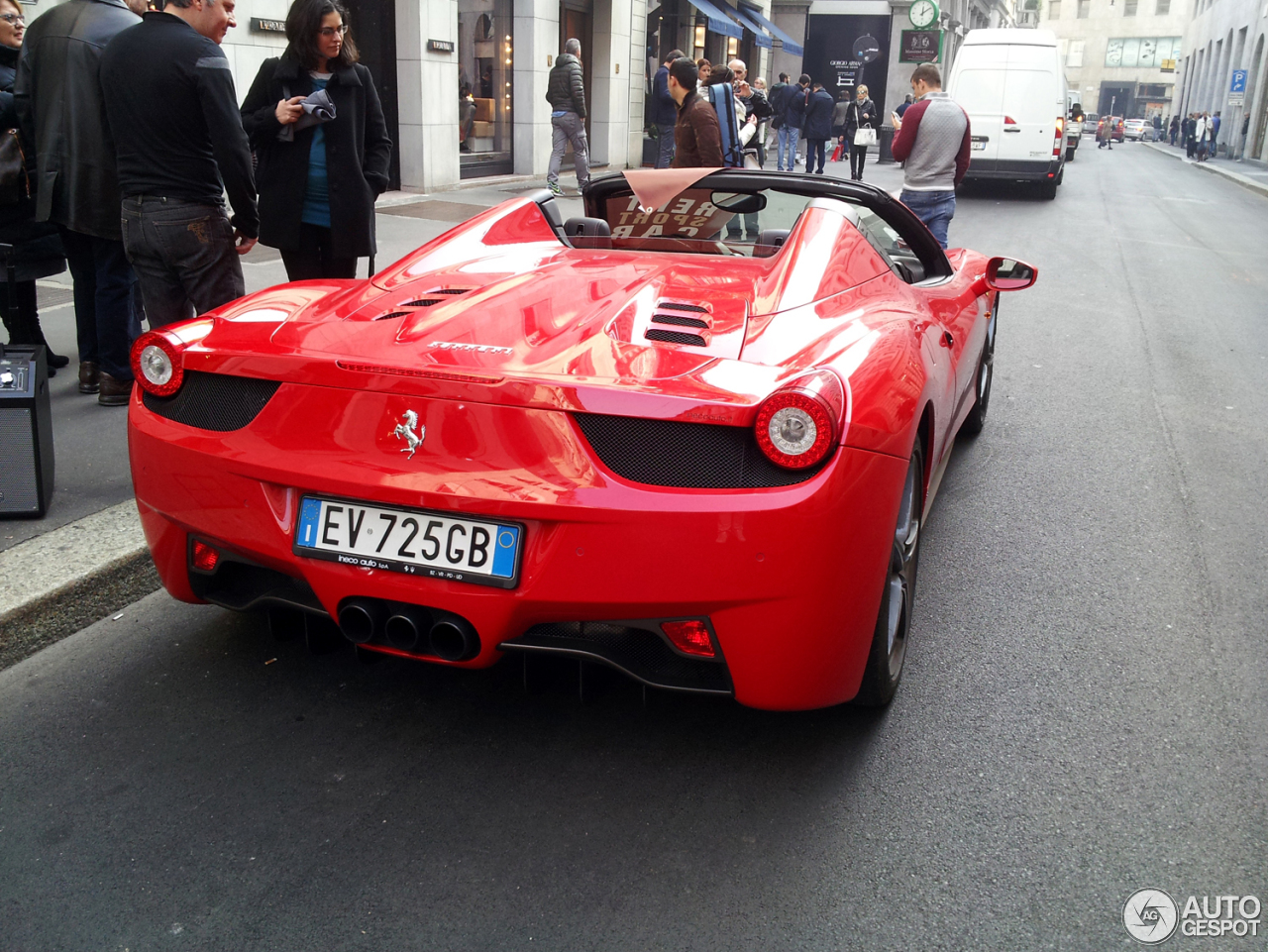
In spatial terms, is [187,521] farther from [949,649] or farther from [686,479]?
[949,649]

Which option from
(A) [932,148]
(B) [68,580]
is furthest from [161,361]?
(A) [932,148]

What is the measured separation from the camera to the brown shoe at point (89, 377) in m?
5.30

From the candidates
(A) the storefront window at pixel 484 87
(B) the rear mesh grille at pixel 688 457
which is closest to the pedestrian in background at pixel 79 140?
(B) the rear mesh grille at pixel 688 457

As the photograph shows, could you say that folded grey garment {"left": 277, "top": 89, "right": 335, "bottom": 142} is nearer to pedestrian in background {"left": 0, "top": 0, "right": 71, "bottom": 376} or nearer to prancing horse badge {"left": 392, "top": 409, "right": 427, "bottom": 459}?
pedestrian in background {"left": 0, "top": 0, "right": 71, "bottom": 376}

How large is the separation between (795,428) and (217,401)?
1320 millimetres

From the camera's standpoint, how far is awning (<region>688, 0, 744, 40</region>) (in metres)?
24.9

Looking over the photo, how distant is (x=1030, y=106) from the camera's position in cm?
1877

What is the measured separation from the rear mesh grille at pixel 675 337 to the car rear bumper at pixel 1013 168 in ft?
59.1

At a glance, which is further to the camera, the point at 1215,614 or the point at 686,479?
the point at 1215,614

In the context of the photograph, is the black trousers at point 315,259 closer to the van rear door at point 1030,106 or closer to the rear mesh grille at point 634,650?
the rear mesh grille at point 634,650

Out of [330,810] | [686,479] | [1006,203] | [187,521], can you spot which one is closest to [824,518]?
[686,479]

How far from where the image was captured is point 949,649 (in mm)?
3188

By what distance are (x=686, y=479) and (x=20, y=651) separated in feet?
6.81

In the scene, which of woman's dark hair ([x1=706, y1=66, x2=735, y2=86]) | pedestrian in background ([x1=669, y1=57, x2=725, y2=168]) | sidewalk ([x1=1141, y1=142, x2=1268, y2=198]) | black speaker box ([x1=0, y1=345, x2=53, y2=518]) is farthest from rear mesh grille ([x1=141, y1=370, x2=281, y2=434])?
sidewalk ([x1=1141, y1=142, x2=1268, y2=198])
